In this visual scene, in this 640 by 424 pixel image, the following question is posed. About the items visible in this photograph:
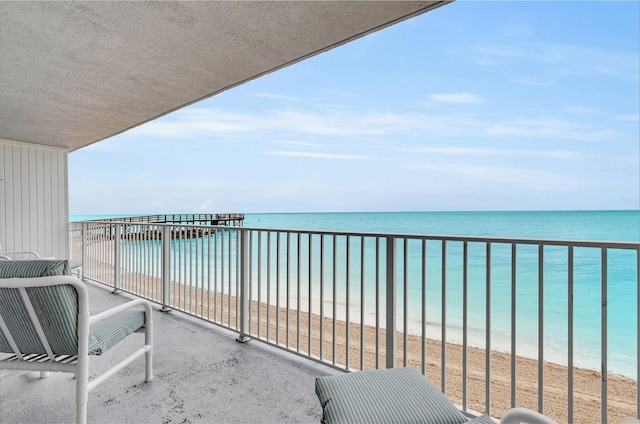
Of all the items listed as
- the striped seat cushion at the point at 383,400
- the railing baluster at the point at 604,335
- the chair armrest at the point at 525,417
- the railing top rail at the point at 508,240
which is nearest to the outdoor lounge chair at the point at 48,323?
the striped seat cushion at the point at 383,400

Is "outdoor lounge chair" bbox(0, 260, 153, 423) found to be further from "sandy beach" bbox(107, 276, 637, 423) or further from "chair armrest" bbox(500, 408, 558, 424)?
"chair armrest" bbox(500, 408, 558, 424)

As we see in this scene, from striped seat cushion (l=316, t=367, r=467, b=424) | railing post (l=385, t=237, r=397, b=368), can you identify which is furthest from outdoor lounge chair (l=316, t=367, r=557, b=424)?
railing post (l=385, t=237, r=397, b=368)

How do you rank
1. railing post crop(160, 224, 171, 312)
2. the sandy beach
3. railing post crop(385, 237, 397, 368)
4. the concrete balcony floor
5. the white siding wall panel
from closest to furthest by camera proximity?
1. the concrete balcony floor
2. railing post crop(385, 237, 397, 368)
3. the sandy beach
4. railing post crop(160, 224, 171, 312)
5. the white siding wall panel

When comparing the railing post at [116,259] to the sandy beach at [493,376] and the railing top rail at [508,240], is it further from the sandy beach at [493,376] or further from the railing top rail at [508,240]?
the railing top rail at [508,240]

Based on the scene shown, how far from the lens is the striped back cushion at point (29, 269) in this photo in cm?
147

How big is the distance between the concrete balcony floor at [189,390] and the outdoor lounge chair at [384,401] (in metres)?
0.81

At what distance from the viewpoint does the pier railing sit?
1.64m

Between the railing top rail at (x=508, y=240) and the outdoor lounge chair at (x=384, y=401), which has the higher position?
the railing top rail at (x=508, y=240)

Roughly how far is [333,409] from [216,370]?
1.61m

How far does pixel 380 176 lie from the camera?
24016 mm

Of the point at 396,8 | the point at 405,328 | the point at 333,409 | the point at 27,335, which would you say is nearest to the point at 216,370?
the point at 27,335

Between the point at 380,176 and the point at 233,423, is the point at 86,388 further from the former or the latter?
the point at 380,176

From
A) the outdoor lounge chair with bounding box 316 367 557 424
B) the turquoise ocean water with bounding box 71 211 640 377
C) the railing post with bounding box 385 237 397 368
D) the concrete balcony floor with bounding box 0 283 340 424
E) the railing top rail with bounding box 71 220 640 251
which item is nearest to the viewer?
the outdoor lounge chair with bounding box 316 367 557 424

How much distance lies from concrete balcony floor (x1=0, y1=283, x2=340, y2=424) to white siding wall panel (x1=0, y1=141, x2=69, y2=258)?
12.1 ft
